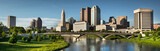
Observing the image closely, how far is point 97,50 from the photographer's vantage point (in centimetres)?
6322

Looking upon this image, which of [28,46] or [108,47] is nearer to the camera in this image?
[28,46]

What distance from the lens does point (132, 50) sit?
62.8 m

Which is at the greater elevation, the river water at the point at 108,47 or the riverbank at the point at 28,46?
the riverbank at the point at 28,46

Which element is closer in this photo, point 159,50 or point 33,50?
point 33,50

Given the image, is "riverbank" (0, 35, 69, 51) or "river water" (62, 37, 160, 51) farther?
"river water" (62, 37, 160, 51)

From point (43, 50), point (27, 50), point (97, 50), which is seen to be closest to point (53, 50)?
point (43, 50)

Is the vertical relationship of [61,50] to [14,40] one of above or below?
below

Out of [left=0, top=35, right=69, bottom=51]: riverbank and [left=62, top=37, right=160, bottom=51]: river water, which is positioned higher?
[left=0, top=35, right=69, bottom=51]: riverbank

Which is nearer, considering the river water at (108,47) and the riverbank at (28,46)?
the riverbank at (28,46)

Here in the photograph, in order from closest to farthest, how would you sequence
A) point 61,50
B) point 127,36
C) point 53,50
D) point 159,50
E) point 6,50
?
1. point 6,50
2. point 53,50
3. point 61,50
4. point 159,50
5. point 127,36

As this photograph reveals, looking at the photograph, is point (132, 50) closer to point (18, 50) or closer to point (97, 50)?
point (97, 50)

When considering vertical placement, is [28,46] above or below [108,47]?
above

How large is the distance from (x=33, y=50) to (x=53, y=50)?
750cm

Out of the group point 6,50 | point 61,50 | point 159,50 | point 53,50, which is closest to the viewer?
point 6,50
